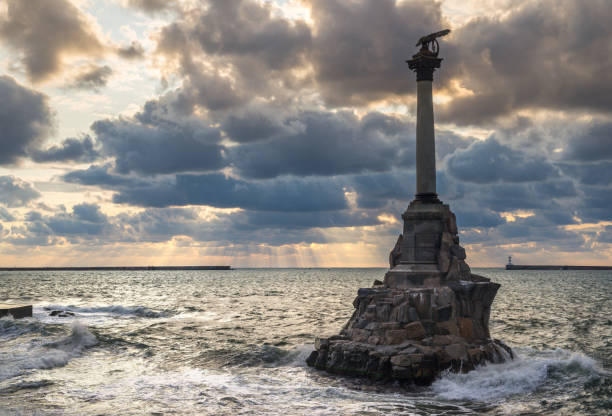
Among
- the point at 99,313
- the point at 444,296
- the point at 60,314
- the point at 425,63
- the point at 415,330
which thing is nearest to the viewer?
the point at 415,330

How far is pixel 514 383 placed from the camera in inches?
712

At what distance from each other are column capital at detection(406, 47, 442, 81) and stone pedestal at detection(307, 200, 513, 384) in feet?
18.2

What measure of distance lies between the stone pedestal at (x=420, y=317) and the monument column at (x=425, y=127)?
0.73 meters

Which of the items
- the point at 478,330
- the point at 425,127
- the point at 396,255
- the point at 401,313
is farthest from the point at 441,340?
the point at 425,127

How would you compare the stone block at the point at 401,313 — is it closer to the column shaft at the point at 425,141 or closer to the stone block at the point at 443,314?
the stone block at the point at 443,314

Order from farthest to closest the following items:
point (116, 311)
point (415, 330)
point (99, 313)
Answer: point (116, 311) < point (99, 313) < point (415, 330)

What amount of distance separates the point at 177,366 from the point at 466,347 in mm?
11010

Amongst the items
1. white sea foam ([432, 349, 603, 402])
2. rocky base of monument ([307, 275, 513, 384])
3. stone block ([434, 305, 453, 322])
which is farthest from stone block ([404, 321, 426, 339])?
white sea foam ([432, 349, 603, 402])

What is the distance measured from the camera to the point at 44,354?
75.9 feet

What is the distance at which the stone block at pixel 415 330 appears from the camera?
66.1ft

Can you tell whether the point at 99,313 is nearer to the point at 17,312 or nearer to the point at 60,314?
the point at 60,314

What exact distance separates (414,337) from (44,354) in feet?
50.0

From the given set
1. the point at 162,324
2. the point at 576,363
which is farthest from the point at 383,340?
the point at 162,324

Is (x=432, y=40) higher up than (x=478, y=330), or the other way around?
(x=432, y=40)
